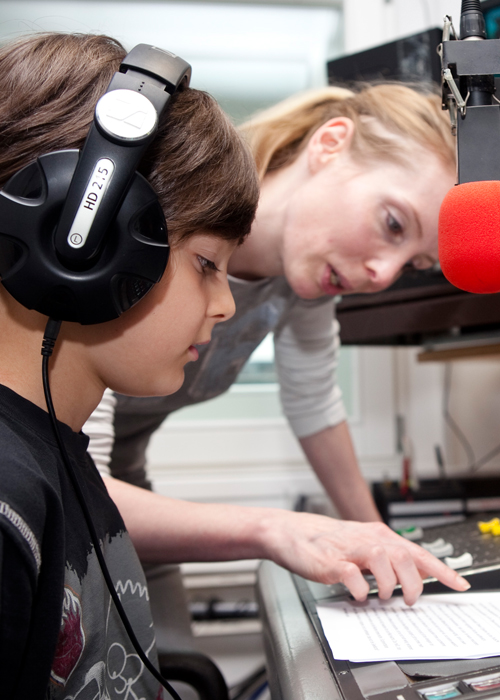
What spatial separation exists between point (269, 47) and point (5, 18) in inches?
28.9

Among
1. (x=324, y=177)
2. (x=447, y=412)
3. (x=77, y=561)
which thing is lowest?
(x=447, y=412)

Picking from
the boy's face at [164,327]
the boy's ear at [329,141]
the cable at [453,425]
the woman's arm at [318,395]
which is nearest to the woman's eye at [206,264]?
the boy's face at [164,327]

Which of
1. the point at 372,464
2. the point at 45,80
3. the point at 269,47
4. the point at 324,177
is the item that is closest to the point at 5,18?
the point at 269,47

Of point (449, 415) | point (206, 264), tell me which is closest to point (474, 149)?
point (206, 264)

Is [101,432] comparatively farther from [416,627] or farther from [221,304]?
[416,627]

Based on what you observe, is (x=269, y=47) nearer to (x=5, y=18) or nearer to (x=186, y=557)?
(x=5, y=18)

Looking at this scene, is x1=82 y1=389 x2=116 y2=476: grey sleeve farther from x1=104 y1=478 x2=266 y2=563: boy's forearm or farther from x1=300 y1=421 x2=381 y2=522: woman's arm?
x1=300 y1=421 x2=381 y2=522: woman's arm

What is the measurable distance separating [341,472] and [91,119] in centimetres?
80

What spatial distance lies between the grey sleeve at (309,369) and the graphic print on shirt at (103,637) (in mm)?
611

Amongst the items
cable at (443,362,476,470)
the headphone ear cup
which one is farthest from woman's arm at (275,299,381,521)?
the headphone ear cup

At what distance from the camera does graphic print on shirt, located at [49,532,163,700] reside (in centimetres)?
42

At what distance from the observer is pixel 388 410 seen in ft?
5.23

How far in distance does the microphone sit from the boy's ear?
45 cm

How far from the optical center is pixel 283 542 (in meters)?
0.60
